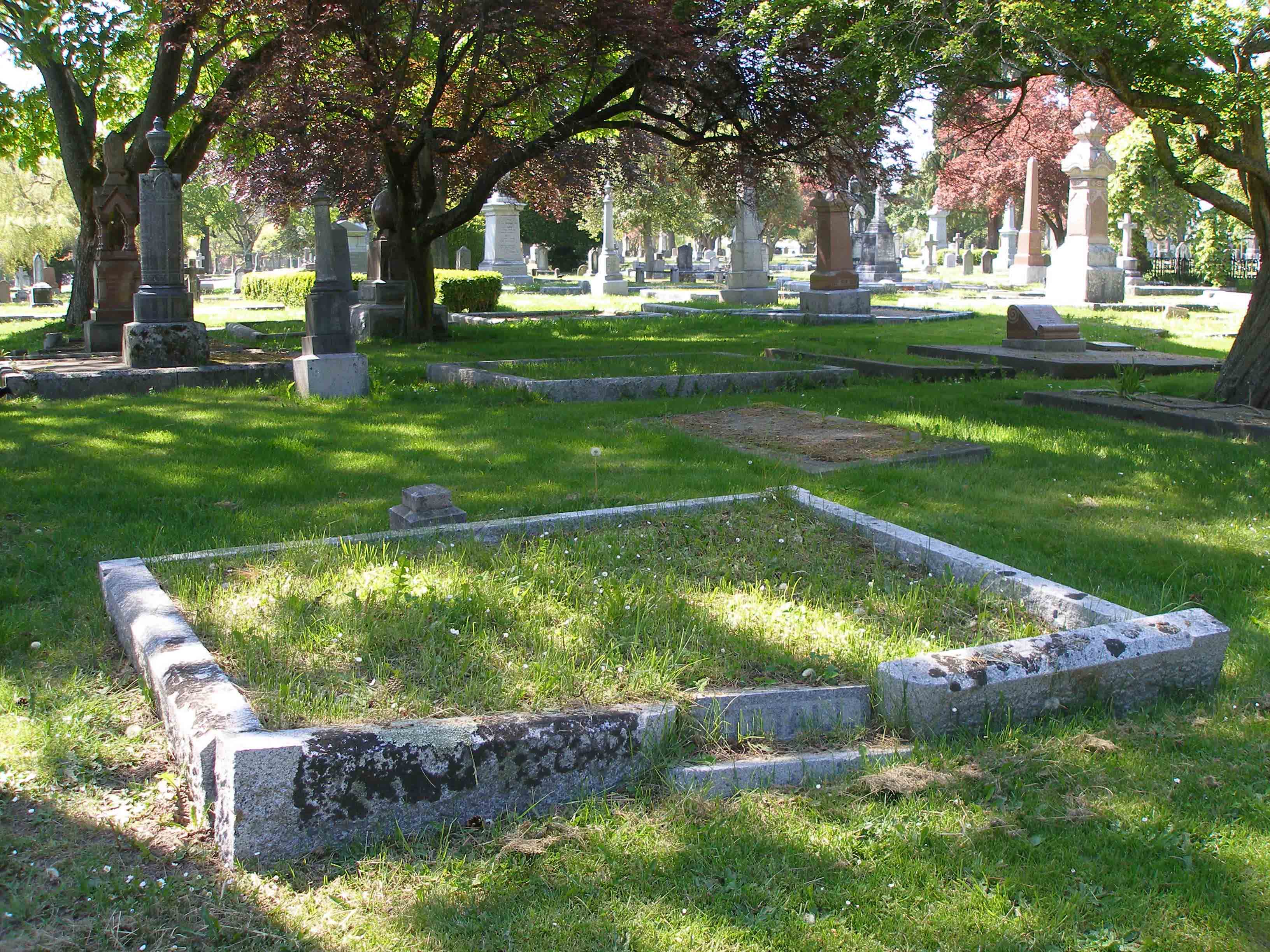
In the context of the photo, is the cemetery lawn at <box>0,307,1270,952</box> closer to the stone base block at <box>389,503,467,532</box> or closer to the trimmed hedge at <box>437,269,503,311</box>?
the stone base block at <box>389,503,467,532</box>

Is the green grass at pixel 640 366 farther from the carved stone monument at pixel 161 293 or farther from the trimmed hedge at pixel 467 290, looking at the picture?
the trimmed hedge at pixel 467 290

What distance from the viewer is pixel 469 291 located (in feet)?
77.7

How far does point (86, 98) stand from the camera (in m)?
19.2

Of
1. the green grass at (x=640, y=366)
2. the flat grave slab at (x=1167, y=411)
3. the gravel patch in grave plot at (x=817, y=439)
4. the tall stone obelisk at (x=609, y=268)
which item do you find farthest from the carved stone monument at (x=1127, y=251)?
the gravel patch in grave plot at (x=817, y=439)

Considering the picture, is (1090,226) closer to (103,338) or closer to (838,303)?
(838,303)

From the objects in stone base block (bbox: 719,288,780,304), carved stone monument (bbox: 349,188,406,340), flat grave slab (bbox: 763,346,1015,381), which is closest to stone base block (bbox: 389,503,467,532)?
A: flat grave slab (bbox: 763,346,1015,381)

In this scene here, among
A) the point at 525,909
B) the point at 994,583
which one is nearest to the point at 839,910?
the point at 525,909

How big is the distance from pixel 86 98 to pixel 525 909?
810 inches

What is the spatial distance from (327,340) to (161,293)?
10.7ft

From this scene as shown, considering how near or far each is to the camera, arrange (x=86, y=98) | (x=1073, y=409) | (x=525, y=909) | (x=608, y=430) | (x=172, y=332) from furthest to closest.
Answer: (x=86, y=98) < (x=172, y=332) < (x=1073, y=409) < (x=608, y=430) < (x=525, y=909)

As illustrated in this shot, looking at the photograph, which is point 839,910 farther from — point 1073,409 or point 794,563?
point 1073,409

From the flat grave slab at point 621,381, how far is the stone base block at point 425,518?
4.94m

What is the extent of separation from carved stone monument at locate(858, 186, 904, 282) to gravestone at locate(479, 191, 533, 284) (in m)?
14.5

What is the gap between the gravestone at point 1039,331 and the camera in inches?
578
